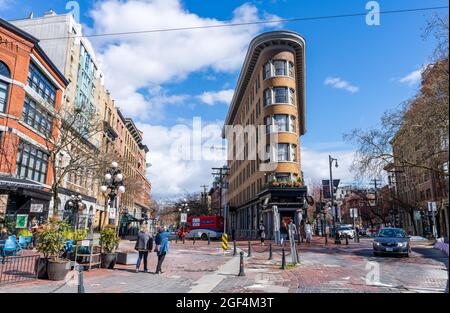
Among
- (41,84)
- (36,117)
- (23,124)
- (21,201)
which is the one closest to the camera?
(23,124)

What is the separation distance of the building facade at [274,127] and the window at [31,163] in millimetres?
19536

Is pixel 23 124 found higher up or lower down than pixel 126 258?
higher up

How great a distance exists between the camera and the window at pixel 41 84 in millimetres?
28875

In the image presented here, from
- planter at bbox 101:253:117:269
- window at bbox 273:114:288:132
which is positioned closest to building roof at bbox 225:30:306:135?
window at bbox 273:114:288:132

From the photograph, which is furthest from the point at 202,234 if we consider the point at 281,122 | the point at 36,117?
the point at 36,117

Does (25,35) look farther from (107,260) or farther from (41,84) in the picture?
(107,260)

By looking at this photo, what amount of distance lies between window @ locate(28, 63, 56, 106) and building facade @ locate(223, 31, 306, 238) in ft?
71.7

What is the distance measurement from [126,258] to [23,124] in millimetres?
16774

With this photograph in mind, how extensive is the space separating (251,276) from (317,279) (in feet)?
7.36

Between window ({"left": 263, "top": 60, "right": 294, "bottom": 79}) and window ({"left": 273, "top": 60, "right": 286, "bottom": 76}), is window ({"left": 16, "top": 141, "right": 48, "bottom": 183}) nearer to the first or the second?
window ({"left": 263, "top": 60, "right": 294, "bottom": 79})

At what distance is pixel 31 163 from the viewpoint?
2883 cm

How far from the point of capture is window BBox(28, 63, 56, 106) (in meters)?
28.9

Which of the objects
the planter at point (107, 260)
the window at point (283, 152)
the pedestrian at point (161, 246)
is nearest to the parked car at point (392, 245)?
the pedestrian at point (161, 246)
